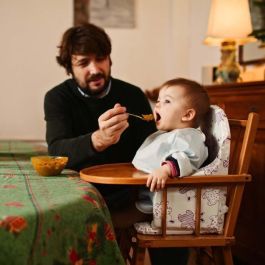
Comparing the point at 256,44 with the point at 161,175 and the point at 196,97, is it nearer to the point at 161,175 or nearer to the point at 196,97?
the point at 196,97

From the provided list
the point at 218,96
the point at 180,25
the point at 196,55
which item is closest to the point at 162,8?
the point at 180,25

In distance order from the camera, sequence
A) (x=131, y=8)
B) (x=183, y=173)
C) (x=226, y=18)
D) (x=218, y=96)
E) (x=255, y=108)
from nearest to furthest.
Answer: (x=183, y=173) < (x=255, y=108) < (x=218, y=96) < (x=226, y=18) < (x=131, y=8)

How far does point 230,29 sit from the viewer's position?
250 cm

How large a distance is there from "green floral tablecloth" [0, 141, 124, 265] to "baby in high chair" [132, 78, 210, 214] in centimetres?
28

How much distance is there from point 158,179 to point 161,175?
15mm

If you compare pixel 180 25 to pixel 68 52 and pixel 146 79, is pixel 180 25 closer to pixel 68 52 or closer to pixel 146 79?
pixel 146 79

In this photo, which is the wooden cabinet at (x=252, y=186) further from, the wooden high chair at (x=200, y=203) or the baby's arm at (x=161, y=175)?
the baby's arm at (x=161, y=175)

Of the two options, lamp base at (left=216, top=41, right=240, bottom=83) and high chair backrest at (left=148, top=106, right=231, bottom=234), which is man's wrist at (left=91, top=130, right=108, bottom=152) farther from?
lamp base at (left=216, top=41, right=240, bottom=83)

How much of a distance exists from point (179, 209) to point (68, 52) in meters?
0.86

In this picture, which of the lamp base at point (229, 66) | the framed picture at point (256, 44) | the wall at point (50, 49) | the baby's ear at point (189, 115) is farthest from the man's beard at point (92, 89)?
the wall at point (50, 49)

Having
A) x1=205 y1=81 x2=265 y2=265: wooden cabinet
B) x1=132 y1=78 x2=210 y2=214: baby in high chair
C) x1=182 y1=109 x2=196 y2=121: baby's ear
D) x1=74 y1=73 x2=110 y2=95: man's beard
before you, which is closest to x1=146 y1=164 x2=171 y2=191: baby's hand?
x1=132 y1=78 x2=210 y2=214: baby in high chair

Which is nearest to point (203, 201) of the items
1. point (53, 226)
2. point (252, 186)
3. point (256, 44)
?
point (53, 226)

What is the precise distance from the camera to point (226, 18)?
8.25 ft

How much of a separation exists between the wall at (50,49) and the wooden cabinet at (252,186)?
110 cm
